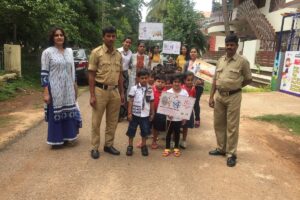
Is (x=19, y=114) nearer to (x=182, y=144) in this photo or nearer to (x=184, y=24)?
(x=182, y=144)

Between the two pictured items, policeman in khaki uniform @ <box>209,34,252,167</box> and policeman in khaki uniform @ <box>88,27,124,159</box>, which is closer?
policeman in khaki uniform @ <box>88,27,124,159</box>

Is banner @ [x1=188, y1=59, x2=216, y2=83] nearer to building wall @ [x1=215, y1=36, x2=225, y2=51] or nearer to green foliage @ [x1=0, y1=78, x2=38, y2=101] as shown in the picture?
green foliage @ [x1=0, y1=78, x2=38, y2=101]

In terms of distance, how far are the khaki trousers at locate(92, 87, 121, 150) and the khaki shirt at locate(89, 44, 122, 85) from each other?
176mm

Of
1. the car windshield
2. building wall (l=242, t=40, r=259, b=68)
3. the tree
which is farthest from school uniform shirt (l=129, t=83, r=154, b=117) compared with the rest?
the tree

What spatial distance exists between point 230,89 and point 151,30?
6615mm

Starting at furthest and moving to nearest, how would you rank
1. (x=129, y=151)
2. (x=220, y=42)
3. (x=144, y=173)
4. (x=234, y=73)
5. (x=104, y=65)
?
(x=220, y=42)
(x=129, y=151)
(x=234, y=73)
(x=104, y=65)
(x=144, y=173)

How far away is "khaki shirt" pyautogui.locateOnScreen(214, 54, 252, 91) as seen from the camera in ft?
17.1

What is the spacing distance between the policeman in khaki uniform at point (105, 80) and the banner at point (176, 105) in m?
0.69

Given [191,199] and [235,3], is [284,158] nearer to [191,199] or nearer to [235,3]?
[191,199]

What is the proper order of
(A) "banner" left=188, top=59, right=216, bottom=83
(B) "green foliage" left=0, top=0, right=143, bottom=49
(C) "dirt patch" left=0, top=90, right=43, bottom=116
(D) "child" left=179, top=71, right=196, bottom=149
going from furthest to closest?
(B) "green foliage" left=0, top=0, right=143, bottom=49 < (C) "dirt patch" left=0, top=90, right=43, bottom=116 < (A) "banner" left=188, top=59, right=216, bottom=83 < (D) "child" left=179, top=71, right=196, bottom=149

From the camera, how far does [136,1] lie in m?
40.3

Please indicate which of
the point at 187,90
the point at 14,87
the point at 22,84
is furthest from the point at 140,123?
the point at 22,84

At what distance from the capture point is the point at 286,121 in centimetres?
879

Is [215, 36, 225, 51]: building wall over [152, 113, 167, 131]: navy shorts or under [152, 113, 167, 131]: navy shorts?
over
